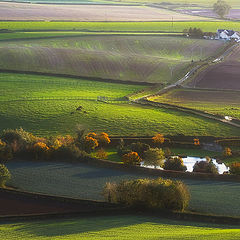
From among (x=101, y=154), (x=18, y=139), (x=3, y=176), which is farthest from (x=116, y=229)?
(x=18, y=139)

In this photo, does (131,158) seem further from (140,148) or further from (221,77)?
(221,77)

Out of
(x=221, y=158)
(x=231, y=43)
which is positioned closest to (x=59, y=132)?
(x=221, y=158)

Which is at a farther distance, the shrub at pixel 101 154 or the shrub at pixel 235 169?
the shrub at pixel 101 154

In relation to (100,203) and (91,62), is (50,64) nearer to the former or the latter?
(91,62)

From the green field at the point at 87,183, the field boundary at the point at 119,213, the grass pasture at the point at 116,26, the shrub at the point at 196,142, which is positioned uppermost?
the grass pasture at the point at 116,26

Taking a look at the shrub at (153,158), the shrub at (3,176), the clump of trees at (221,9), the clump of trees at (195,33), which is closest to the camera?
the shrub at (3,176)

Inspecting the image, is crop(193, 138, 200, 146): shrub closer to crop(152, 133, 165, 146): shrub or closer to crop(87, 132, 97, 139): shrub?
crop(152, 133, 165, 146): shrub

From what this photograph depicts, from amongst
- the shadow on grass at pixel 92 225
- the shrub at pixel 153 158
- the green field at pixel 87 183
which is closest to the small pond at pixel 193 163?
the shrub at pixel 153 158

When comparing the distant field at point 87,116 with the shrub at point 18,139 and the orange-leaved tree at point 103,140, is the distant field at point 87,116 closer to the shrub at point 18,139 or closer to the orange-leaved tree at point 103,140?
the orange-leaved tree at point 103,140

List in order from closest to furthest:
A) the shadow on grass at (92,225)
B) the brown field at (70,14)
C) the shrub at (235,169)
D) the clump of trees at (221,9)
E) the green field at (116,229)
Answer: the green field at (116,229)
the shadow on grass at (92,225)
the shrub at (235,169)
the brown field at (70,14)
the clump of trees at (221,9)

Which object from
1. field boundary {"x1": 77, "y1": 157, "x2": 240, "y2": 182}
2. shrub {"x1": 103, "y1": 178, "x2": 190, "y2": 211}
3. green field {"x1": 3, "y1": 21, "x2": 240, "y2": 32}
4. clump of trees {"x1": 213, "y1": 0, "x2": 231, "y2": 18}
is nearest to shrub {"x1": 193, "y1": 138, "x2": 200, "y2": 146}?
field boundary {"x1": 77, "y1": 157, "x2": 240, "y2": 182}
